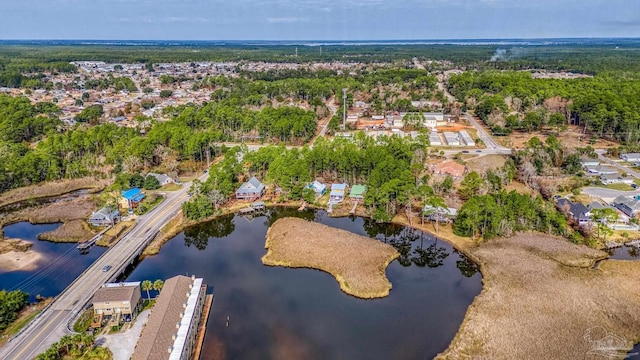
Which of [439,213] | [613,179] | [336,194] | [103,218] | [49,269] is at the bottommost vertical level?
[49,269]

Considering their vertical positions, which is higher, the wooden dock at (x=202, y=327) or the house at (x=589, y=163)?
the house at (x=589, y=163)

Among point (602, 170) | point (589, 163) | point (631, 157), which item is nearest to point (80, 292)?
point (602, 170)

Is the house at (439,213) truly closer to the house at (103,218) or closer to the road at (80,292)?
the road at (80,292)

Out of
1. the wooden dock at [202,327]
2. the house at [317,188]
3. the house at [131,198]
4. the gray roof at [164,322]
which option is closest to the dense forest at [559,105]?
the house at [317,188]

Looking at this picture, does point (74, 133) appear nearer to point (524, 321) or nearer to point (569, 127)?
point (524, 321)

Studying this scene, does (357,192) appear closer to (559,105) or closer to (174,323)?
(174,323)

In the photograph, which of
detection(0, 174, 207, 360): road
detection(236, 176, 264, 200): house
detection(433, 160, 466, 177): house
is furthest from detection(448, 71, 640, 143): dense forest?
detection(0, 174, 207, 360): road

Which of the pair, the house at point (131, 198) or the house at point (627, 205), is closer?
the house at point (627, 205)
